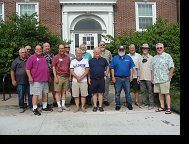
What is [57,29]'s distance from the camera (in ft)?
62.2

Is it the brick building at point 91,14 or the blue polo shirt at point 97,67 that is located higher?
the brick building at point 91,14

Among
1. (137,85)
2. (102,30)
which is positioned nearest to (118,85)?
(137,85)

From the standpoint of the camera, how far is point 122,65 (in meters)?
9.33

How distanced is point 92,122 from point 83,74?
1.83m

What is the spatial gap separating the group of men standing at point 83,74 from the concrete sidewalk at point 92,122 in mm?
368

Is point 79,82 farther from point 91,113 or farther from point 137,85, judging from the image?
point 137,85

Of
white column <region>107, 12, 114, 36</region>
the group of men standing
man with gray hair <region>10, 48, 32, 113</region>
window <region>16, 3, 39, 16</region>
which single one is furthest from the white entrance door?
man with gray hair <region>10, 48, 32, 113</region>

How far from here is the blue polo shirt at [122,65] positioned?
9328 mm

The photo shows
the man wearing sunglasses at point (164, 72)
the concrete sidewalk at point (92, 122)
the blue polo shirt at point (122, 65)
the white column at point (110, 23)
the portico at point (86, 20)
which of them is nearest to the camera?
the concrete sidewalk at point (92, 122)

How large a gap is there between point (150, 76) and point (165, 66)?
764 mm

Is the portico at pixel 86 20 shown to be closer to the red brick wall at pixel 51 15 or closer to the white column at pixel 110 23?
the white column at pixel 110 23

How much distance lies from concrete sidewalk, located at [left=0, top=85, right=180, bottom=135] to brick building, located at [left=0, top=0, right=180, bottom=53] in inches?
399

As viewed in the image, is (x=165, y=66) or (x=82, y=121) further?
(x=165, y=66)

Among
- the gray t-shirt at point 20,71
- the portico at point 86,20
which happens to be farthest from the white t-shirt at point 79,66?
the portico at point 86,20
